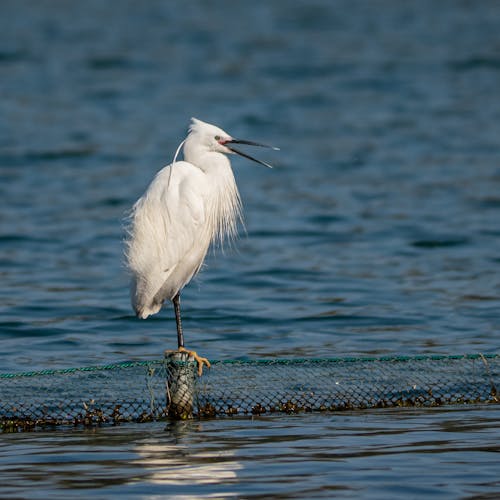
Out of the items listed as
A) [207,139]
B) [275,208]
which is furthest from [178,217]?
[275,208]

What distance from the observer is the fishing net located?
6555 mm

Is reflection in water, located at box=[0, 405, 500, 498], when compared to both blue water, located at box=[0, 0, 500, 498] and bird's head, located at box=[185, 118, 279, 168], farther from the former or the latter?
bird's head, located at box=[185, 118, 279, 168]

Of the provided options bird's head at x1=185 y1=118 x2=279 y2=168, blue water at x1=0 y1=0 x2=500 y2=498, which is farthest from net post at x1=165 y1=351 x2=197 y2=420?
bird's head at x1=185 y1=118 x2=279 y2=168

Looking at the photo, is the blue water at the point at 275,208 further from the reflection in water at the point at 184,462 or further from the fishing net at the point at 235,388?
the fishing net at the point at 235,388

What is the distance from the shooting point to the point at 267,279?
11961 millimetres

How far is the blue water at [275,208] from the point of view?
5684mm

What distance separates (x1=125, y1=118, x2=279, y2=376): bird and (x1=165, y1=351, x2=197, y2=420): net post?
1.50 feet

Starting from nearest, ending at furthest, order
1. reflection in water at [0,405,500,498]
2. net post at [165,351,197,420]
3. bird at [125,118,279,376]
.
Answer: reflection in water at [0,405,500,498], net post at [165,351,197,420], bird at [125,118,279,376]

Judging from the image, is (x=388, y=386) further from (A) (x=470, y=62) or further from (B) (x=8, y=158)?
(A) (x=470, y=62)

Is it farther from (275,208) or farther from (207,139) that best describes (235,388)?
(275,208)

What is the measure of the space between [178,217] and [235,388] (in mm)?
1153

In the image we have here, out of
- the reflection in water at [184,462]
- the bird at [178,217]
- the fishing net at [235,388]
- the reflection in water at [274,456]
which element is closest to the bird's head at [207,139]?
the bird at [178,217]

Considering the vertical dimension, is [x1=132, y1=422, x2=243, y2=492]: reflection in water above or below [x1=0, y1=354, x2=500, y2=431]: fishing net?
below

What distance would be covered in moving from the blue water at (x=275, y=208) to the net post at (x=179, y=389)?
0.32 meters
